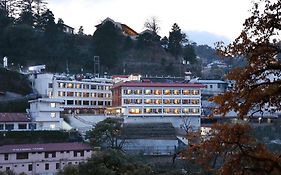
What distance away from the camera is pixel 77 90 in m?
48.1

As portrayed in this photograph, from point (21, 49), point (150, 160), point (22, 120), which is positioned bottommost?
point (150, 160)

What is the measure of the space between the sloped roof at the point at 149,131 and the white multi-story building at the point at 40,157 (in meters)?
8.28

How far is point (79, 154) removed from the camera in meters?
30.8

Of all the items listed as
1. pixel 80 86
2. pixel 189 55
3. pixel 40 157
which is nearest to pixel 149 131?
pixel 80 86

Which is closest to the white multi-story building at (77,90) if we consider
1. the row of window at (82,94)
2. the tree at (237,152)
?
the row of window at (82,94)

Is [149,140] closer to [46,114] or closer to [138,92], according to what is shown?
[138,92]

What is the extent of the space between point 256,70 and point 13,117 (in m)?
33.9

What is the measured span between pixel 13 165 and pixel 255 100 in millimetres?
25153

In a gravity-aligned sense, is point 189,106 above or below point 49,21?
below

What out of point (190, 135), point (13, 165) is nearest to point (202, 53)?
point (13, 165)

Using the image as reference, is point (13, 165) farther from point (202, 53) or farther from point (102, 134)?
point (202, 53)

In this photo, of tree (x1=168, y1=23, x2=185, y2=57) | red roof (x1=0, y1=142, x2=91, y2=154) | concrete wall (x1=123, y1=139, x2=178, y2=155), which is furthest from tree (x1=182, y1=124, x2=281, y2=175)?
tree (x1=168, y1=23, x2=185, y2=57)

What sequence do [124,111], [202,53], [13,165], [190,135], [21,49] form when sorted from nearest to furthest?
1. [190,135]
2. [13,165]
3. [124,111]
4. [21,49]
5. [202,53]

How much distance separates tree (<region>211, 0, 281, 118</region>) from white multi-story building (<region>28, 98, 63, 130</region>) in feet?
110
